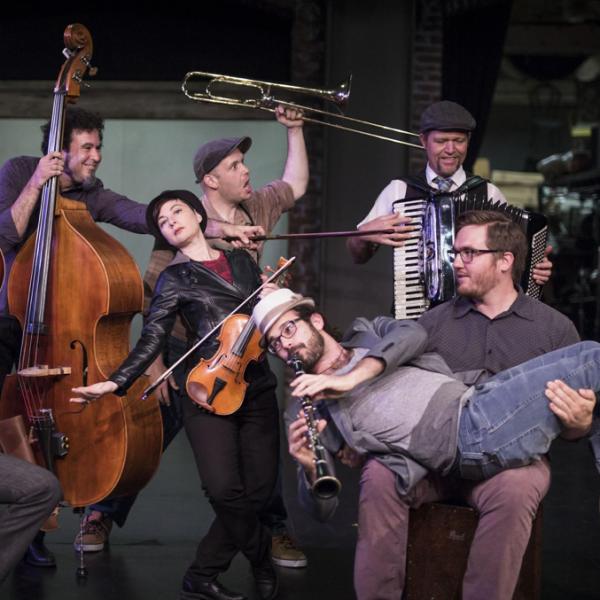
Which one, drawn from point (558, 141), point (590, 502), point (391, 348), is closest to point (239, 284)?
point (391, 348)

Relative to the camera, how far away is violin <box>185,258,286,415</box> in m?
3.53

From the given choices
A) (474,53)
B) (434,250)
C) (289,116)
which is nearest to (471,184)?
(434,250)

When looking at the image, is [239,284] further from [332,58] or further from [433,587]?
[332,58]

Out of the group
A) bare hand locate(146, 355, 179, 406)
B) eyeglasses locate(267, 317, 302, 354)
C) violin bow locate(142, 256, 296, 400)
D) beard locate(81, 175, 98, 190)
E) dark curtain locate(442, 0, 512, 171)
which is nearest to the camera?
eyeglasses locate(267, 317, 302, 354)

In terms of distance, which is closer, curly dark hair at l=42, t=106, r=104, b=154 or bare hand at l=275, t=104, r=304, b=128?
curly dark hair at l=42, t=106, r=104, b=154

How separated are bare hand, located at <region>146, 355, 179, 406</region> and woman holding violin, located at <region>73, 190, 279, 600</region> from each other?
358 millimetres

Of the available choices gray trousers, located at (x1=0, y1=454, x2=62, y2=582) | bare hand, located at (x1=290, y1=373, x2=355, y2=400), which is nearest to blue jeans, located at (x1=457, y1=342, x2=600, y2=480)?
bare hand, located at (x1=290, y1=373, x2=355, y2=400)

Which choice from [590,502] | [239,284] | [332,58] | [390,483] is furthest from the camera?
[332,58]

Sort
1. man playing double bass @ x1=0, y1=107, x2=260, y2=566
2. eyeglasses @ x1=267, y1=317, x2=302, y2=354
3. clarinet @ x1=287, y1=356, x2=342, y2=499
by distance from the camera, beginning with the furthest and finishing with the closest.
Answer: man playing double bass @ x1=0, y1=107, x2=260, y2=566 → eyeglasses @ x1=267, y1=317, x2=302, y2=354 → clarinet @ x1=287, y1=356, x2=342, y2=499

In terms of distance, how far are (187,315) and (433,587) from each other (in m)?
1.19

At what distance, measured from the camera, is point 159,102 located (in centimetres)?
768

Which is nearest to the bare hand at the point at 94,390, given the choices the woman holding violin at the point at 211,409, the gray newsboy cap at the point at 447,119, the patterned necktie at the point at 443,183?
the woman holding violin at the point at 211,409

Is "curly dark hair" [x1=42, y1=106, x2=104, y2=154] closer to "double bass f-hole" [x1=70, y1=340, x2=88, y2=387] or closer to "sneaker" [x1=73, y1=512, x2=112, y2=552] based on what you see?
"double bass f-hole" [x1=70, y1=340, x2=88, y2=387]

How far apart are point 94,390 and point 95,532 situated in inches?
39.6
